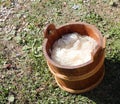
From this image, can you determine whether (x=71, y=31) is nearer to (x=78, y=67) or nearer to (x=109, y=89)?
(x=78, y=67)

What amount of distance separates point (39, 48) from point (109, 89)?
48.3 inches

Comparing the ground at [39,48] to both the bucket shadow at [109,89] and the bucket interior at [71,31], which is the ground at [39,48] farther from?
the bucket interior at [71,31]

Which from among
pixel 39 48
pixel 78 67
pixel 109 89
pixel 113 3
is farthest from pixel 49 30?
pixel 113 3

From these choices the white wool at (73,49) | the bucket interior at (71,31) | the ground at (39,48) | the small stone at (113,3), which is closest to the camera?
the white wool at (73,49)

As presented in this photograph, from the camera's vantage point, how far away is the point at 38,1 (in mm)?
5641

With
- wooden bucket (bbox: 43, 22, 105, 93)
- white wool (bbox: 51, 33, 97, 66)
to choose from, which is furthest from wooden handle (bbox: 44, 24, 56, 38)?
white wool (bbox: 51, 33, 97, 66)

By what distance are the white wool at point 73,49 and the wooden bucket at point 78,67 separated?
0.06 m

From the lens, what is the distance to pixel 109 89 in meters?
4.34

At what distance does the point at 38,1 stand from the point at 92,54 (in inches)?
84.9

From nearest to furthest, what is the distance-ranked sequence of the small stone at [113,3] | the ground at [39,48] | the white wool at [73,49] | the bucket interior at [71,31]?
the white wool at [73,49] → the bucket interior at [71,31] → the ground at [39,48] → the small stone at [113,3]

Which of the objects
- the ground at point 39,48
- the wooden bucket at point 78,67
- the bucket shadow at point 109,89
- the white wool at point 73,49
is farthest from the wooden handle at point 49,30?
the bucket shadow at point 109,89

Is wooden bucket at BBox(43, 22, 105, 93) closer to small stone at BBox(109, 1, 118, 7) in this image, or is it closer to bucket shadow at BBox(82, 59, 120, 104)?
bucket shadow at BBox(82, 59, 120, 104)

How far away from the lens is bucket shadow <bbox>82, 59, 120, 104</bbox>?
14.0 feet

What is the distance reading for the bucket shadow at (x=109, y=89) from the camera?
4266 millimetres
